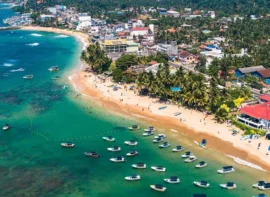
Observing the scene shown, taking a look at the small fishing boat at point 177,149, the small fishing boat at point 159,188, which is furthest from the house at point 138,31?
the small fishing boat at point 159,188

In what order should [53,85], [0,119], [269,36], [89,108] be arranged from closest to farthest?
[0,119]
[89,108]
[53,85]
[269,36]

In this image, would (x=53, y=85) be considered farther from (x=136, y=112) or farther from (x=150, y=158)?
(x=150, y=158)

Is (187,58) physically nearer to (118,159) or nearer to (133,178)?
(118,159)

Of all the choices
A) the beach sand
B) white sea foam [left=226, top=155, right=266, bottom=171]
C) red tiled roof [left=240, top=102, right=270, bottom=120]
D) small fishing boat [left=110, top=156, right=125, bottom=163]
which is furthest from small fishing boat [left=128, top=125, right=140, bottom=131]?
red tiled roof [left=240, top=102, right=270, bottom=120]

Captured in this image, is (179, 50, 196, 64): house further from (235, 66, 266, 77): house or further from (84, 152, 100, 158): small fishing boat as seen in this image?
(84, 152, 100, 158): small fishing boat

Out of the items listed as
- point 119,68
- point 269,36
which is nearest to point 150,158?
point 119,68

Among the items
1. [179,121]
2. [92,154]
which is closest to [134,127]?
[179,121]

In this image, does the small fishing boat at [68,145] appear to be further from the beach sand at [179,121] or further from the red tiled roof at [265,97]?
the red tiled roof at [265,97]
